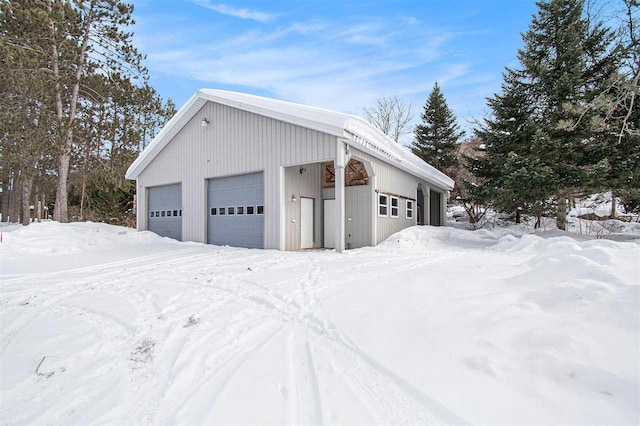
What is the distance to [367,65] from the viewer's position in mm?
21031

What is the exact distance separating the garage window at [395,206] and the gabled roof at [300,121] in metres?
1.28

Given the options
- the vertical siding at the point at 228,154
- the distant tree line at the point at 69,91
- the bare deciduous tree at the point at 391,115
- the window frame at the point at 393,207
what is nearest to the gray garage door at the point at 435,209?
the window frame at the point at 393,207

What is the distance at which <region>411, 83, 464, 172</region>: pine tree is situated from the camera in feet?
75.5

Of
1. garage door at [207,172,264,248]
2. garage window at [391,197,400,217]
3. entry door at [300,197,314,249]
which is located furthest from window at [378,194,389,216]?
garage door at [207,172,264,248]

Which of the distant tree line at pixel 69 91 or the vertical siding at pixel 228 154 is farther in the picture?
the distant tree line at pixel 69 91

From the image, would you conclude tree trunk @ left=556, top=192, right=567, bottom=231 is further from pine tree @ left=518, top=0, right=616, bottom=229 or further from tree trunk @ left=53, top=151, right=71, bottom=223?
tree trunk @ left=53, top=151, right=71, bottom=223

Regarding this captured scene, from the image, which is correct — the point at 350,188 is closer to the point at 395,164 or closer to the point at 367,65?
the point at 395,164

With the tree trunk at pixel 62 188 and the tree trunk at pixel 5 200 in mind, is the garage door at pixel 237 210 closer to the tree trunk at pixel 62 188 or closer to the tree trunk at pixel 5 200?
the tree trunk at pixel 62 188

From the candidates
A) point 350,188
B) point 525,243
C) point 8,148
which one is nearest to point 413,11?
point 350,188

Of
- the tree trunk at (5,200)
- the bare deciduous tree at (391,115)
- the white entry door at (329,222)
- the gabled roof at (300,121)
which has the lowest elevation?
the white entry door at (329,222)

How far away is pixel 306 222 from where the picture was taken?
37.4ft

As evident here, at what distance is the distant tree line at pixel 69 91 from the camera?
43.3 ft

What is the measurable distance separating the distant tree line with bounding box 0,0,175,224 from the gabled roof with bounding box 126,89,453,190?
3531 millimetres

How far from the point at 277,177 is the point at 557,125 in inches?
363
